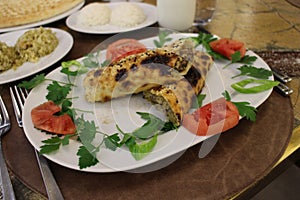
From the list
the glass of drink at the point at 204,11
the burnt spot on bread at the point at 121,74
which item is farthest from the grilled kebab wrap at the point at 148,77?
the glass of drink at the point at 204,11

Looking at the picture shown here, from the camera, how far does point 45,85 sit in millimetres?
991

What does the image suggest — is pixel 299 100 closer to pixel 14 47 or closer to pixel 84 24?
pixel 84 24

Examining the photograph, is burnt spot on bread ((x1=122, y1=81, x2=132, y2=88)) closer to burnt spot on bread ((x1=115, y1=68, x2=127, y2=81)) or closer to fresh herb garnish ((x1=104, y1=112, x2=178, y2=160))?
burnt spot on bread ((x1=115, y1=68, x2=127, y2=81))

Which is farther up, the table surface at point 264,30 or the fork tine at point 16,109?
the fork tine at point 16,109

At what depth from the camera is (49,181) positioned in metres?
0.73

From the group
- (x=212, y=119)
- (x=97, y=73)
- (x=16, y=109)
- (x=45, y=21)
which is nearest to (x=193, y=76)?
(x=212, y=119)

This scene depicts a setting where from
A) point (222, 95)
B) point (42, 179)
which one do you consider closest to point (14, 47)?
point (42, 179)

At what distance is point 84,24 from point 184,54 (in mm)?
641

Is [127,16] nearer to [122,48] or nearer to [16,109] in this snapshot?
[122,48]

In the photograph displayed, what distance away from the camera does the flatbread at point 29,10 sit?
57.5 inches

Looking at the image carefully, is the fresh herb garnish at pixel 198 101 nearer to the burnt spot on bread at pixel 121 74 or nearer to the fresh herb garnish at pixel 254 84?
the fresh herb garnish at pixel 254 84

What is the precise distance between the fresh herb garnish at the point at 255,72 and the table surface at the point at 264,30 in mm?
131

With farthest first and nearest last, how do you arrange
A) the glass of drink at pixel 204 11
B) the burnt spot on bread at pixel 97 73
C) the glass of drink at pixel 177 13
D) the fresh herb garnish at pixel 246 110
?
the glass of drink at pixel 204 11
the glass of drink at pixel 177 13
the burnt spot on bread at pixel 97 73
the fresh herb garnish at pixel 246 110

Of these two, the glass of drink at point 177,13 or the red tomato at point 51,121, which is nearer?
the red tomato at point 51,121
